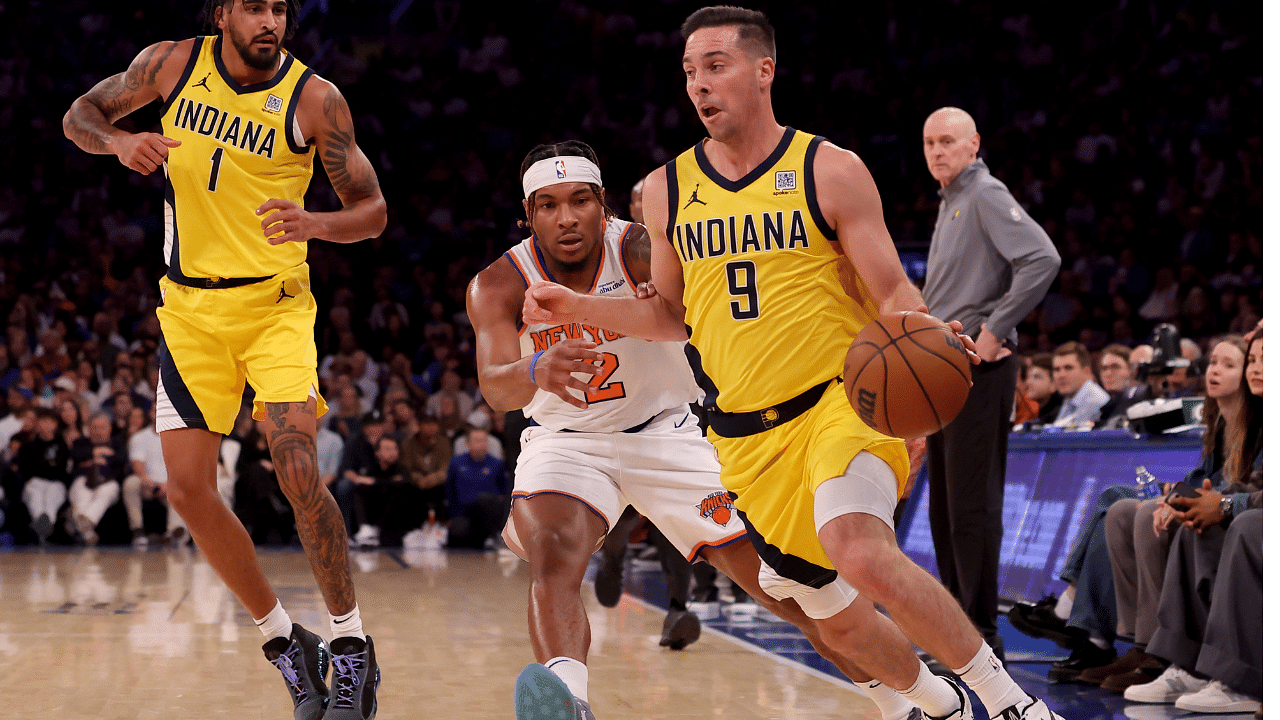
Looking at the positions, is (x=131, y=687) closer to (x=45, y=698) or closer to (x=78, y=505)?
(x=45, y=698)

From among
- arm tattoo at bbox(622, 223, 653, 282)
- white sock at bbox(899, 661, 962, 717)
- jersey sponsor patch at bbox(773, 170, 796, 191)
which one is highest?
jersey sponsor patch at bbox(773, 170, 796, 191)

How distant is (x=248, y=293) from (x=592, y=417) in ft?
4.05

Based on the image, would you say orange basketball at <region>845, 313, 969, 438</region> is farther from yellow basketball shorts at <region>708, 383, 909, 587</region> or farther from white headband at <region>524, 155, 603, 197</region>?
white headband at <region>524, 155, 603, 197</region>

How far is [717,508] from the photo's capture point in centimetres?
402

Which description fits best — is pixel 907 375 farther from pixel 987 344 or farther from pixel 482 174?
pixel 482 174

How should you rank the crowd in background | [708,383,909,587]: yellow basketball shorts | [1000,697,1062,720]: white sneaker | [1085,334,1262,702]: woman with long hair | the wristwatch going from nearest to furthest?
[1000,697,1062,720]: white sneaker → [708,383,909,587]: yellow basketball shorts → the wristwatch → [1085,334,1262,702]: woman with long hair → the crowd in background

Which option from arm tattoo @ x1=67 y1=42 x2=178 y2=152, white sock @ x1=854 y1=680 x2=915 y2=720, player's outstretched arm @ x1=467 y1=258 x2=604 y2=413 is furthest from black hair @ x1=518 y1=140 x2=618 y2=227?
white sock @ x1=854 y1=680 x2=915 y2=720

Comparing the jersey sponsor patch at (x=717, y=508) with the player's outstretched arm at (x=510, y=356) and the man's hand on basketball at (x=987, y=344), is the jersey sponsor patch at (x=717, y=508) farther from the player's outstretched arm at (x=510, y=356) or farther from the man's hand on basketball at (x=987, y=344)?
the man's hand on basketball at (x=987, y=344)

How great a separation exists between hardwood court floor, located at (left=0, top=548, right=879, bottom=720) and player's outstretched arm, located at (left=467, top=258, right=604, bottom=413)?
140cm

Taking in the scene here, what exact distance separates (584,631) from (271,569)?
272 inches

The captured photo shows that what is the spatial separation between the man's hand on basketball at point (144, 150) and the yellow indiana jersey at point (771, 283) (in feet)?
5.72

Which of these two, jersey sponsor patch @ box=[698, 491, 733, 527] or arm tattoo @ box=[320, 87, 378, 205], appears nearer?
jersey sponsor patch @ box=[698, 491, 733, 527]

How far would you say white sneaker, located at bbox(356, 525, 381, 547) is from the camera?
11905 millimetres

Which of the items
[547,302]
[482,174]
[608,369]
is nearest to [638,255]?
[608,369]
